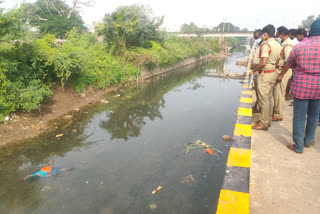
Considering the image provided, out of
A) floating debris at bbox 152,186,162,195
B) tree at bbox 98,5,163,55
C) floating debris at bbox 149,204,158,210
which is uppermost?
tree at bbox 98,5,163,55

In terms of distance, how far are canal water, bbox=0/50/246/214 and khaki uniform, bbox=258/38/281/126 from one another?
3.82 ft

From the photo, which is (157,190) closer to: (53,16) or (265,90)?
(265,90)

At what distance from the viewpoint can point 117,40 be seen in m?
12.0

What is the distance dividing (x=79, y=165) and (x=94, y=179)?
62 centimetres

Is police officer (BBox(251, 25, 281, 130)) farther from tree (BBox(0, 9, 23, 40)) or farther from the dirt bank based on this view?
tree (BBox(0, 9, 23, 40))

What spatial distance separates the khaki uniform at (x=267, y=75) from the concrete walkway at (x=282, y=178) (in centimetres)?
60

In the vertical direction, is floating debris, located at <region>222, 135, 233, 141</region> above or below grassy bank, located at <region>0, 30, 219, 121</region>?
below

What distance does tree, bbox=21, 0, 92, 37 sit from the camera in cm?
2934

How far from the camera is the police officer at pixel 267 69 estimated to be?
3758 millimetres

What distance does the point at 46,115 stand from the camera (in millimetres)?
6340

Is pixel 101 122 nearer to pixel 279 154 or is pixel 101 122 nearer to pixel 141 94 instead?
pixel 141 94

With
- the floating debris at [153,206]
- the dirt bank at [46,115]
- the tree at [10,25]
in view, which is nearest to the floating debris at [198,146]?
the floating debris at [153,206]

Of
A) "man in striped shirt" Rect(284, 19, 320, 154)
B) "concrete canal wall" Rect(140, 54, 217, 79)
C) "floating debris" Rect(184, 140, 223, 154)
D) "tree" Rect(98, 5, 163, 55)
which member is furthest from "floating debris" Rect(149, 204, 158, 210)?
"concrete canal wall" Rect(140, 54, 217, 79)

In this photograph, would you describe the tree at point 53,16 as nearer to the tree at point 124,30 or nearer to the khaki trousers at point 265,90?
the tree at point 124,30
